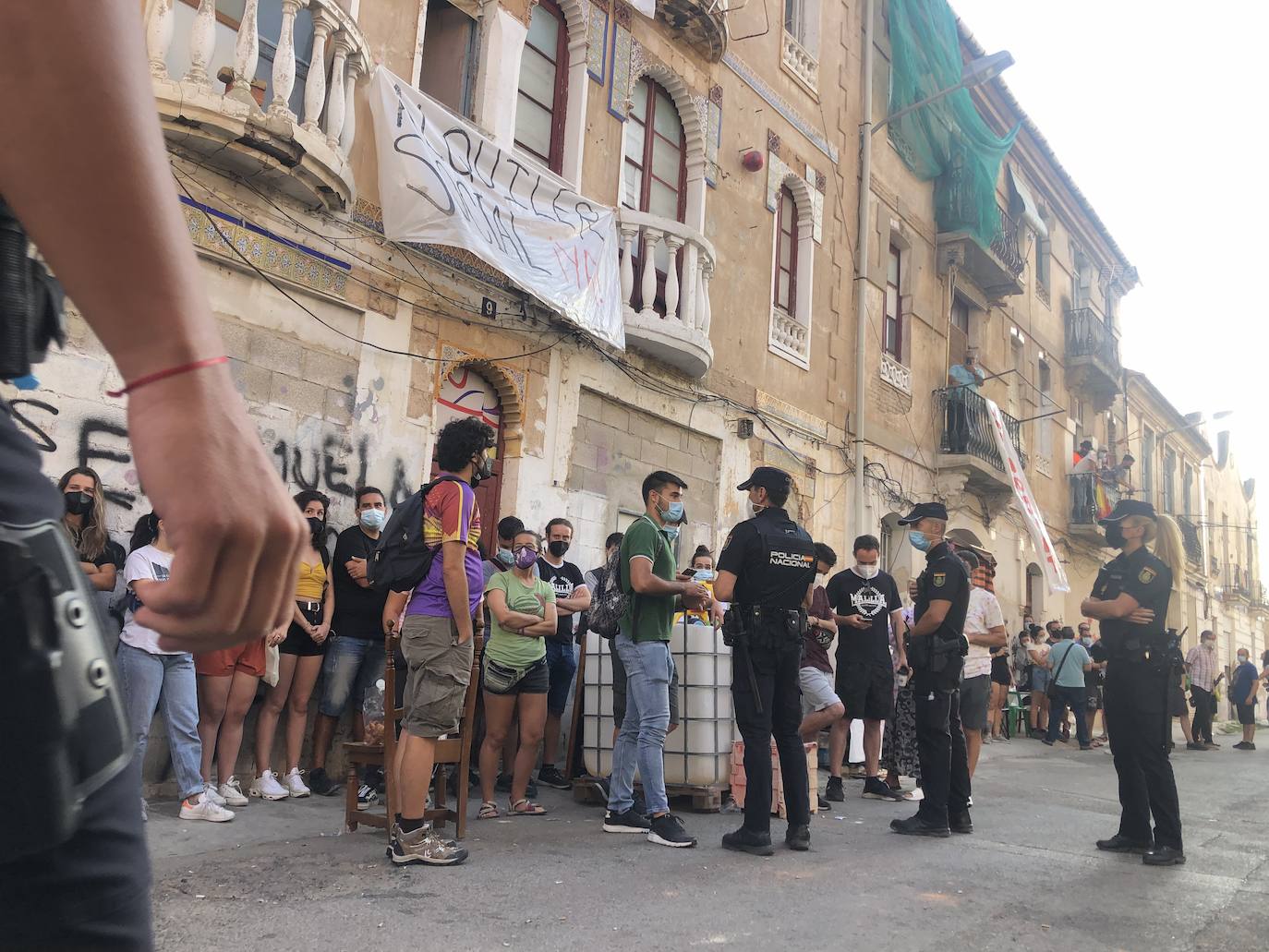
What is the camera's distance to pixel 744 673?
5.64m

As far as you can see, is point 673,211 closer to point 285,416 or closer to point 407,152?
point 407,152

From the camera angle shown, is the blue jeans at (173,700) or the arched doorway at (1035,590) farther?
the arched doorway at (1035,590)

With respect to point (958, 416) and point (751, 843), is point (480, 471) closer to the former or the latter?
point (751, 843)

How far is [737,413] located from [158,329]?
12.0 meters

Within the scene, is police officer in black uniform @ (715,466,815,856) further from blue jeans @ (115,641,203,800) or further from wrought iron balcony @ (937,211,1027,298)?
wrought iron balcony @ (937,211,1027,298)

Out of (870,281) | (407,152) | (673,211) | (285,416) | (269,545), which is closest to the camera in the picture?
(269,545)

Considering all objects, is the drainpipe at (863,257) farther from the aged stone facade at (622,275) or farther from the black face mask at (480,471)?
the black face mask at (480,471)

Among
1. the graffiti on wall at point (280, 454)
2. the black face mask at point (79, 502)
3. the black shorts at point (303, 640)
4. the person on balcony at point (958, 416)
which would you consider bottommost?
the black shorts at point (303, 640)

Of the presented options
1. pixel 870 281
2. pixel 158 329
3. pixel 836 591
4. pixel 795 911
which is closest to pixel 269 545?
pixel 158 329

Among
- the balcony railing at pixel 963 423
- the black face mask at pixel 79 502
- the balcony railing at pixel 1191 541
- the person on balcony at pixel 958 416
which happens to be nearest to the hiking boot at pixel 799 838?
the black face mask at pixel 79 502

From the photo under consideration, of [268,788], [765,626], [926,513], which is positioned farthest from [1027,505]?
[268,788]

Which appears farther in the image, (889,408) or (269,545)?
(889,408)

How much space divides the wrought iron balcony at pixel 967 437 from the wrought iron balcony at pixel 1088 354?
7.87 meters

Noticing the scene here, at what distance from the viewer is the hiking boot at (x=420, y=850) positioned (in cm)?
466
